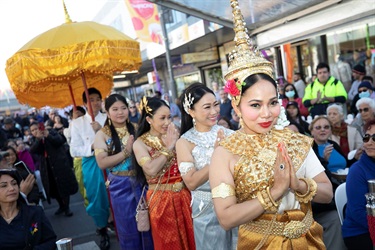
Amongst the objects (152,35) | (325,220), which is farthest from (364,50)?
(325,220)

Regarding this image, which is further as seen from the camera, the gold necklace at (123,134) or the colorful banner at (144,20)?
the colorful banner at (144,20)

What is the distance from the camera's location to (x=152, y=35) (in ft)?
42.9

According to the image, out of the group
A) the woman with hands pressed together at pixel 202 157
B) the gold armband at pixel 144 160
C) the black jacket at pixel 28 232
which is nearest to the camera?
the woman with hands pressed together at pixel 202 157

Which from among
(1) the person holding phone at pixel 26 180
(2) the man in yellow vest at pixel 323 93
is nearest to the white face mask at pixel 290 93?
(2) the man in yellow vest at pixel 323 93

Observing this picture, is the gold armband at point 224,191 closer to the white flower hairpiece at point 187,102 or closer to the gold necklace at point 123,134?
the white flower hairpiece at point 187,102

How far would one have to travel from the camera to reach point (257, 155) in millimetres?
1678

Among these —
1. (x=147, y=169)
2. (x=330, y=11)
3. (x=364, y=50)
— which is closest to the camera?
(x=147, y=169)

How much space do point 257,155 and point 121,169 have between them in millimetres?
2315

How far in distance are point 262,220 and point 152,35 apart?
1214 centimetres

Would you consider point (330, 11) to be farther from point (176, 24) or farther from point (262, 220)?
point (176, 24)

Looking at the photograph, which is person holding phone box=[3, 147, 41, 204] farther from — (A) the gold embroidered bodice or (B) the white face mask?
(B) the white face mask

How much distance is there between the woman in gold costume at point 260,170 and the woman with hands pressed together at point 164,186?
1.24 meters

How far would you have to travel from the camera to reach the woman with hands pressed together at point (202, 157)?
8.62ft

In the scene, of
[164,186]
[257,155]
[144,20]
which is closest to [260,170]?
[257,155]
